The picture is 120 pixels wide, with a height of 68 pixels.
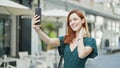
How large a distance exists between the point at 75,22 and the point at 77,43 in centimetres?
20

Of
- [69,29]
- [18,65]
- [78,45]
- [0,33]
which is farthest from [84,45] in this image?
[0,33]

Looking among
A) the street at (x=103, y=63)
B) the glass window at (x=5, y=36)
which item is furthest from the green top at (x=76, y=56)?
the glass window at (x=5, y=36)

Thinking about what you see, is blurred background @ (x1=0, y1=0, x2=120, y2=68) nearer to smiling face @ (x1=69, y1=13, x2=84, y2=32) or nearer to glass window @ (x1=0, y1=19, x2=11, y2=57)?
glass window @ (x1=0, y1=19, x2=11, y2=57)

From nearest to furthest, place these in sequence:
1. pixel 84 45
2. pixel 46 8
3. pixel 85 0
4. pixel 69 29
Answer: pixel 84 45, pixel 69 29, pixel 46 8, pixel 85 0

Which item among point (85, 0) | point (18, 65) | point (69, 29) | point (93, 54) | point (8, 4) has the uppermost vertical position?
point (85, 0)

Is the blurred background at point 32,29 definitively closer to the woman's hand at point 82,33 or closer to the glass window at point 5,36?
the glass window at point 5,36

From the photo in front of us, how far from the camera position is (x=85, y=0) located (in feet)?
108

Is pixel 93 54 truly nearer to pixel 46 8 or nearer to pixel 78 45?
pixel 78 45

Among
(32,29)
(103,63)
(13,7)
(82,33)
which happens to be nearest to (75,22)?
(82,33)

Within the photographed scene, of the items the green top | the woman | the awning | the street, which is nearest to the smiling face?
the woman

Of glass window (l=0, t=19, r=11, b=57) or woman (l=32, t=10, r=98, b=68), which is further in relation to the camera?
glass window (l=0, t=19, r=11, b=57)

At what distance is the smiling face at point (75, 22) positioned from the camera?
11.2 feet

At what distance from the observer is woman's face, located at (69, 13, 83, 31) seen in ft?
11.2

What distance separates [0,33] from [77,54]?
15.9 m
